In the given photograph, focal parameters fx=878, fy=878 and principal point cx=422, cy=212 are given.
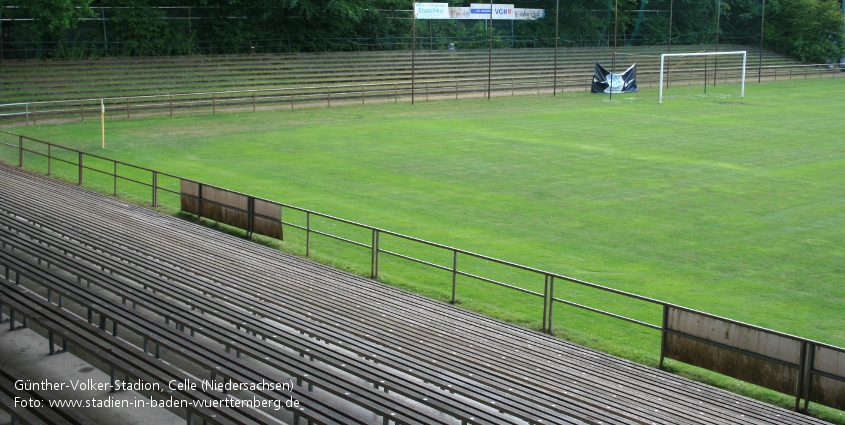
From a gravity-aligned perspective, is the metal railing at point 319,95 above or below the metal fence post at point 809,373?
above

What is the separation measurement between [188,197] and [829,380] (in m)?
12.7

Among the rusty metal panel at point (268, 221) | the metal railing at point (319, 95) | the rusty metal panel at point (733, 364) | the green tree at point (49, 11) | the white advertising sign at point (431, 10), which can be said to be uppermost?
the white advertising sign at point (431, 10)

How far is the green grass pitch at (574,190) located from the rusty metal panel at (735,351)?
4.15ft

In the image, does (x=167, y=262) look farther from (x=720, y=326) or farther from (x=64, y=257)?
(x=720, y=326)

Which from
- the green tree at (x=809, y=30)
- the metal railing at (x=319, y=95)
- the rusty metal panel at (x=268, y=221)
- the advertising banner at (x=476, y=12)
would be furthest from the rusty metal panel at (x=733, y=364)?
the green tree at (x=809, y=30)

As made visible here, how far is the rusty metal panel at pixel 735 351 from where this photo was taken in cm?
973

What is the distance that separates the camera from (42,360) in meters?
9.52

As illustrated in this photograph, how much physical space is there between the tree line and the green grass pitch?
10.7 metres

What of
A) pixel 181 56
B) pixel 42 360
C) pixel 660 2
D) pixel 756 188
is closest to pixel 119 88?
pixel 181 56

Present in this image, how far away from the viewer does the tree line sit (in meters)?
43.7

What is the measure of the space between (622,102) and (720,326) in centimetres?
3804

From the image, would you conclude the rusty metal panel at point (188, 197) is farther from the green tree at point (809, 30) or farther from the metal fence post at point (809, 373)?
the green tree at point (809, 30)

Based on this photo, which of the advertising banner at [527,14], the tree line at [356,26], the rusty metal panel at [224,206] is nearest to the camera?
the rusty metal panel at [224,206]

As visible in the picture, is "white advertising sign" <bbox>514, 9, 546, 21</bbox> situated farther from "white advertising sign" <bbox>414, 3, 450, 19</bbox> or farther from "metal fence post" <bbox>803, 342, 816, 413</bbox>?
"metal fence post" <bbox>803, 342, 816, 413</bbox>
